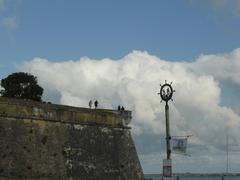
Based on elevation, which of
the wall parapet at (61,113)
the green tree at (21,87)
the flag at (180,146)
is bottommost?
the flag at (180,146)

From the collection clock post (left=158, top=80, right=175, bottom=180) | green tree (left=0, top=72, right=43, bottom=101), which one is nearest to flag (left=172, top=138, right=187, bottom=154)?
clock post (left=158, top=80, right=175, bottom=180)

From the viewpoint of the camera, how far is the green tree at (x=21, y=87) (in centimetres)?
3853

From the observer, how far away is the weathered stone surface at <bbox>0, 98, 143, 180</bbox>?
86.6 ft

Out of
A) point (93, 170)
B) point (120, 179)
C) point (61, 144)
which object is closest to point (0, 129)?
point (61, 144)

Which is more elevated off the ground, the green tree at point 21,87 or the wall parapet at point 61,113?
the green tree at point 21,87

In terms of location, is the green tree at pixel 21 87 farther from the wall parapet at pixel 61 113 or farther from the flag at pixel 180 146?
the flag at pixel 180 146

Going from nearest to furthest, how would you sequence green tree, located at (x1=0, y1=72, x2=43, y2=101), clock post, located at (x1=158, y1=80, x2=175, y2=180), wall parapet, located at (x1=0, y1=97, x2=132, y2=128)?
clock post, located at (x1=158, y1=80, x2=175, y2=180)
wall parapet, located at (x1=0, y1=97, x2=132, y2=128)
green tree, located at (x1=0, y1=72, x2=43, y2=101)

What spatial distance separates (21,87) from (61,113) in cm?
1031

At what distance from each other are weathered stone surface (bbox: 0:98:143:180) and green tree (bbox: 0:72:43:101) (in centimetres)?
903

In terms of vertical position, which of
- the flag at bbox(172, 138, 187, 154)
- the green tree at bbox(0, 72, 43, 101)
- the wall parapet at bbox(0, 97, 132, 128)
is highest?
the green tree at bbox(0, 72, 43, 101)

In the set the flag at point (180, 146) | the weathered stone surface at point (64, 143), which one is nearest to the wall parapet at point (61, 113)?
the weathered stone surface at point (64, 143)

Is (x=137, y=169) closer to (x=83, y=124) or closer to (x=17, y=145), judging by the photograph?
(x=83, y=124)

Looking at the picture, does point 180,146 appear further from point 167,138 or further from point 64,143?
point 64,143

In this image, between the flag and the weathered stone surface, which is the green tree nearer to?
the weathered stone surface
